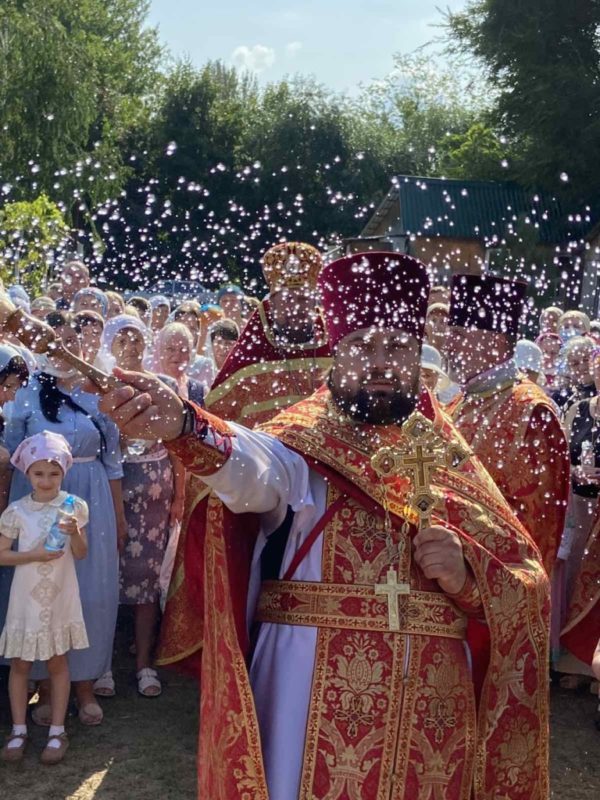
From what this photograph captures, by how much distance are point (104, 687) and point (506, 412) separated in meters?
2.62

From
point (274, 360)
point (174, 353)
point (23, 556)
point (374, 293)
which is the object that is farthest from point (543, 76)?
point (374, 293)

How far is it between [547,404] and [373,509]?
217cm

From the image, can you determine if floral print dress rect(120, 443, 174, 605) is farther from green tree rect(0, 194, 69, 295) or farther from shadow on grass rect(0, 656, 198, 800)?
green tree rect(0, 194, 69, 295)

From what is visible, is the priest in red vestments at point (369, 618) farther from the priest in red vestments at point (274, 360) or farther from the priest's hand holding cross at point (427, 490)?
the priest in red vestments at point (274, 360)

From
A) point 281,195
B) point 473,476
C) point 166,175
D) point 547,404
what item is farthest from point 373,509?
point 166,175

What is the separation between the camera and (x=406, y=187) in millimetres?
28906

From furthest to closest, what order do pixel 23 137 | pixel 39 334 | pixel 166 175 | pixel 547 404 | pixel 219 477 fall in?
1. pixel 166 175
2. pixel 23 137
3. pixel 547 404
4. pixel 219 477
5. pixel 39 334

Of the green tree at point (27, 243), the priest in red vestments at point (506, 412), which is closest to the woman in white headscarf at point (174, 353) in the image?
the priest in red vestments at point (506, 412)

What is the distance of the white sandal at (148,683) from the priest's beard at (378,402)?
3.45 meters

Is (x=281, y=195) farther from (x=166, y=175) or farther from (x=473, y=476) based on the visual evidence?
(x=473, y=476)

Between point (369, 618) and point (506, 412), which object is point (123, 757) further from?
point (369, 618)

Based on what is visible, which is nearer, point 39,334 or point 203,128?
point 39,334

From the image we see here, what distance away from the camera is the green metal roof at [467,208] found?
27.4 m

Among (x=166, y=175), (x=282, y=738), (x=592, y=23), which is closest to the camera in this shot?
(x=282, y=738)
